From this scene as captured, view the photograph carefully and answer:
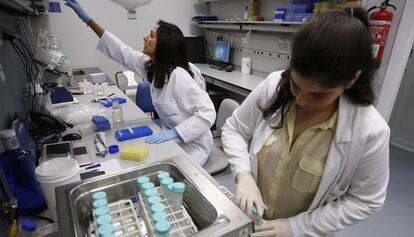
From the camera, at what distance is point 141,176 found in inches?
29.0

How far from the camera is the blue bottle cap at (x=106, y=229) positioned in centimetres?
50

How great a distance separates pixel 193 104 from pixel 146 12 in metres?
2.77

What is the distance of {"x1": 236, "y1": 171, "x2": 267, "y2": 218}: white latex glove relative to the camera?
768 mm

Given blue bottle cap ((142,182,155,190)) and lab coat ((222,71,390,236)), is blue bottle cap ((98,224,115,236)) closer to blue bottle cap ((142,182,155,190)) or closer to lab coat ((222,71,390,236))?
blue bottle cap ((142,182,155,190))

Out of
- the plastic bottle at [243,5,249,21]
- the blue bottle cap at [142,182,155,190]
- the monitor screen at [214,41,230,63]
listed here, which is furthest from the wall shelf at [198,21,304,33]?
the blue bottle cap at [142,182,155,190]

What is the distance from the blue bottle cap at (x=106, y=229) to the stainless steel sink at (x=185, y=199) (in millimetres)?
64

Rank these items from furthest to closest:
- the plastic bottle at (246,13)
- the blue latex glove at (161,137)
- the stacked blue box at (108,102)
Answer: the plastic bottle at (246,13), the stacked blue box at (108,102), the blue latex glove at (161,137)

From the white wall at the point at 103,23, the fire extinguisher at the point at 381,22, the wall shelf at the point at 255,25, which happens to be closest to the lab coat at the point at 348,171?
the fire extinguisher at the point at 381,22

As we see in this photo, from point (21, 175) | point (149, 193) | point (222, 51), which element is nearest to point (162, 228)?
point (149, 193)

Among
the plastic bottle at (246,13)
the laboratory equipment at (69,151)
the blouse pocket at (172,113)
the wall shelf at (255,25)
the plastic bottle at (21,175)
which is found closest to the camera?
the plastic bottle at (21,175)

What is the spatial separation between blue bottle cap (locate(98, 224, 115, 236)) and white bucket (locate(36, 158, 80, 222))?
0.97 ft

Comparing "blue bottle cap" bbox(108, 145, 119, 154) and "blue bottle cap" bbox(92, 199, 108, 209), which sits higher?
"blue bottle cap" bbox(92, 199, 108, 209)

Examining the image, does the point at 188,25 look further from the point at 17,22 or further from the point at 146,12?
the point at 17,22

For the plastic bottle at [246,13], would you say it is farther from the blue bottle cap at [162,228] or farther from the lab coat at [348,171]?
the blue bottle cap at [162,228]
